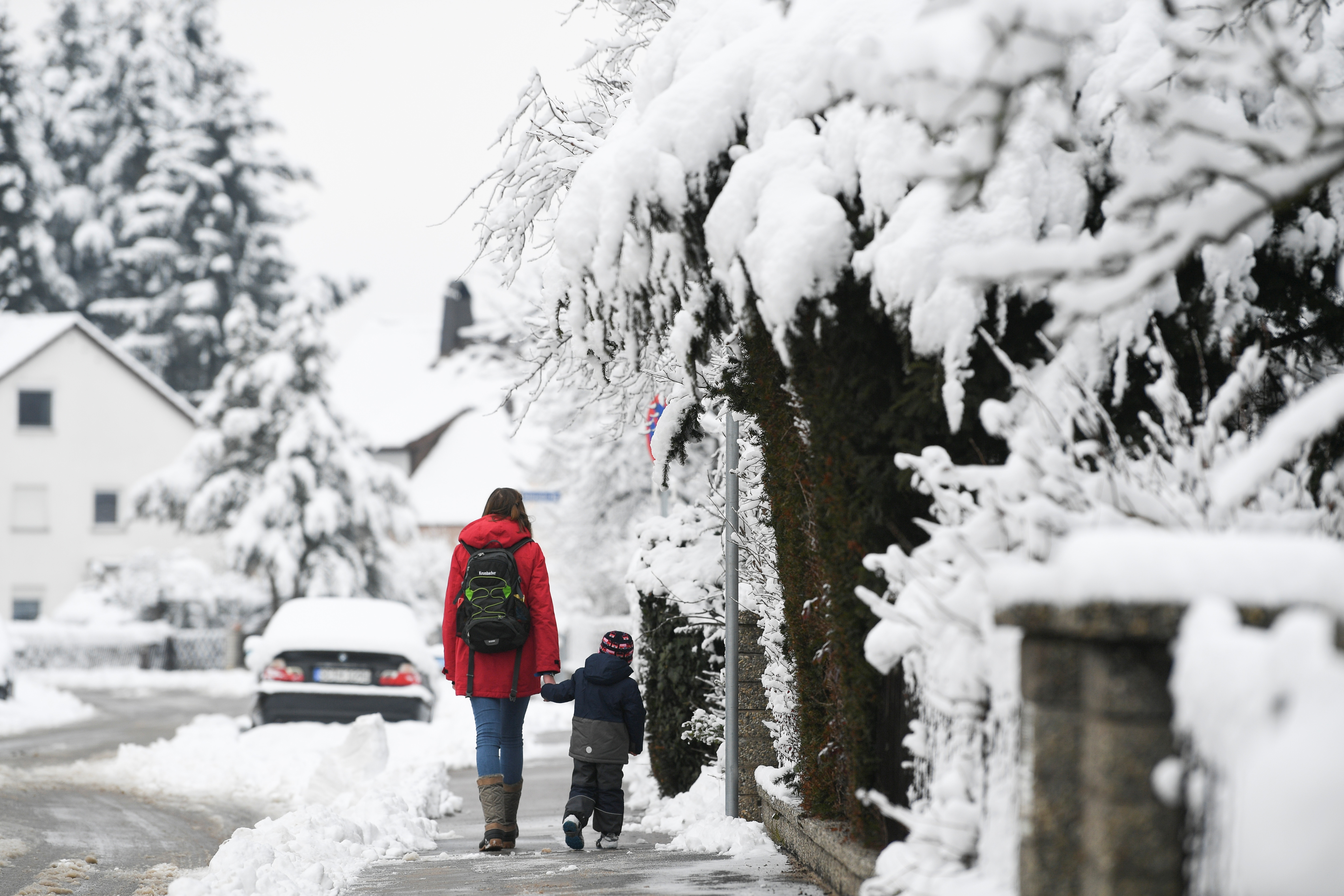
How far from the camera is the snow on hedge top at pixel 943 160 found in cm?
265

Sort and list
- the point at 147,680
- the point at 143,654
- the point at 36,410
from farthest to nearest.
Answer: the point at 36,410 < the point at 143,654 < the point at 147,680

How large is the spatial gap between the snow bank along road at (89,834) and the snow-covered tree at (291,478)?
1640cm

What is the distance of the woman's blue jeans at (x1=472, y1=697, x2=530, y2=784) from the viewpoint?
280 inches

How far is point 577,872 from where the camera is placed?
624 centimetres

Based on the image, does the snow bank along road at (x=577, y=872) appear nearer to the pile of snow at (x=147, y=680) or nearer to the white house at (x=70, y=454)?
the pile of snow at (x=147, y=680)

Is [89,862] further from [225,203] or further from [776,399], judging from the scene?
[225,203]

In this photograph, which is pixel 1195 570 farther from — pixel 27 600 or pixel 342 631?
pixel 27 600

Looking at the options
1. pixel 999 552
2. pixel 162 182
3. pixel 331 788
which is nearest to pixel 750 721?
pixel 331 788

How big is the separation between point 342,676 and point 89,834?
4538mm

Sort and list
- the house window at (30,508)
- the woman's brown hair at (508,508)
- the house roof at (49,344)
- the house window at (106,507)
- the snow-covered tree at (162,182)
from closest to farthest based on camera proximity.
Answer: the woman's brown hair at (508,508) < the house roof at (49,344) < the house window at (30,508) < the house window at (106,507) < the snow-covered tree at (162,182)

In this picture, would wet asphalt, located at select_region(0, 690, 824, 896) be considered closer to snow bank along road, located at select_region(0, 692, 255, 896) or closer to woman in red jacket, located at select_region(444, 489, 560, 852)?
snow bank along road, located at select_region(0, 692, 255, 896)

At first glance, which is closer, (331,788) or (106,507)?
(331,788)

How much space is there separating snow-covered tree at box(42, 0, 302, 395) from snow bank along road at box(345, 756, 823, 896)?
135 feet

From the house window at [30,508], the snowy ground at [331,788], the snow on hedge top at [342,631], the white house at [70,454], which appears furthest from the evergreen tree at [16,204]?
the snow on hedge top at [342,631]
